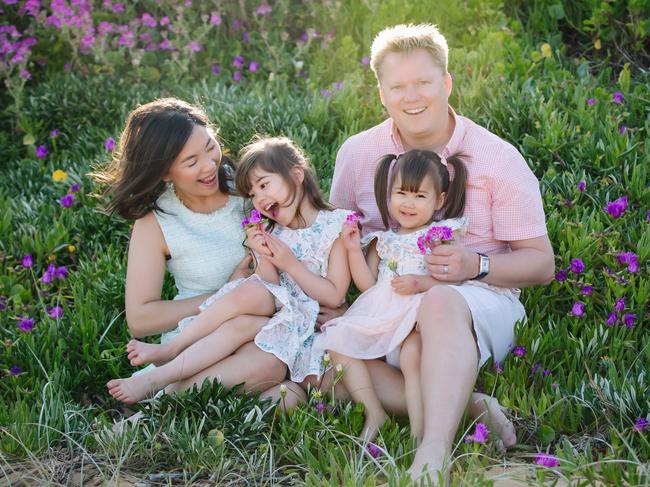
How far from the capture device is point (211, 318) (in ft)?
10.8

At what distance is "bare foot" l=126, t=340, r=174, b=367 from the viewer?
3.26 meters

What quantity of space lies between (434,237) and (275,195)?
640 mm

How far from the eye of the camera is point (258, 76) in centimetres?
614

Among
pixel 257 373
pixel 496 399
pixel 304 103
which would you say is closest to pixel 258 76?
pixel 304 103

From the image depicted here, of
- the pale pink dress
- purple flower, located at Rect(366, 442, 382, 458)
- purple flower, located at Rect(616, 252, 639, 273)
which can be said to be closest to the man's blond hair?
the pale pink dress

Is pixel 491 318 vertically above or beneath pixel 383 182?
beneath

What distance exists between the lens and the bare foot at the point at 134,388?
314cm

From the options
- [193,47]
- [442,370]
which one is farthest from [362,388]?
[193,47]

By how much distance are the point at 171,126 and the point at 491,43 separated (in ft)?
8.51

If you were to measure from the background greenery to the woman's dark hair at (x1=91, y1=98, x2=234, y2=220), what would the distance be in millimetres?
625

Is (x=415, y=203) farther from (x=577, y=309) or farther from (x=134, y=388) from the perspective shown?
(x=134, y=388)

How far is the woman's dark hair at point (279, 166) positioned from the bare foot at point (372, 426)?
0.84 metres

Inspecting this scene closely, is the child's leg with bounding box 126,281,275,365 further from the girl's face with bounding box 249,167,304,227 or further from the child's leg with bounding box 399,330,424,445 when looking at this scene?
the child's leg with bounding box 399,330,424,445

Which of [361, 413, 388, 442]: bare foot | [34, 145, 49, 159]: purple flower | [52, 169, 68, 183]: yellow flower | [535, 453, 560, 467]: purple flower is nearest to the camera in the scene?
[535, 453, 560, 467]: purple flower
